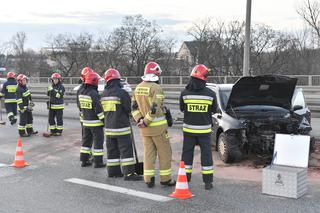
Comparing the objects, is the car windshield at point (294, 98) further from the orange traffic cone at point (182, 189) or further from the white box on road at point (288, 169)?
the orange traffic cone at point (182, 189)

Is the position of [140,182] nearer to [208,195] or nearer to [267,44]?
[208,195]

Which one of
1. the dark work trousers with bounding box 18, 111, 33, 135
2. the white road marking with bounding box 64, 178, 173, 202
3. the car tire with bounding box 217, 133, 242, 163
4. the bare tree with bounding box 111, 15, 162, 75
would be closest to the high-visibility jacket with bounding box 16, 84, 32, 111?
the dark work trousers with bounding box 18, 111, 33, 135

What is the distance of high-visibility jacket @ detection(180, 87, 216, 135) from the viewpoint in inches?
259

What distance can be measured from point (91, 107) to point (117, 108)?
1.08 meters

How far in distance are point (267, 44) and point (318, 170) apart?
98.1ft

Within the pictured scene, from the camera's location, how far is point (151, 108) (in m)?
6.48

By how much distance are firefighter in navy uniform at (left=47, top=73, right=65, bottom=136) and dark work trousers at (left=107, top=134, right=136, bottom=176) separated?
213 inches

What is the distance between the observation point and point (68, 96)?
19156 millimetres

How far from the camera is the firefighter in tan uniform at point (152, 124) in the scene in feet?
21.5

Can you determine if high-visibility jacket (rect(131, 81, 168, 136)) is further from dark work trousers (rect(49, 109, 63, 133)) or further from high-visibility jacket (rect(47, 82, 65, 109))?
dark work trousers (rect(49, 109, 63, 133))

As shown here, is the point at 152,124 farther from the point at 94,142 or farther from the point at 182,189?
the point at 94,142

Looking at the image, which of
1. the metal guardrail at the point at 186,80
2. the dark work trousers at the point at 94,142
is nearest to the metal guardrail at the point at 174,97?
the metal guardrail at the point at 186,80

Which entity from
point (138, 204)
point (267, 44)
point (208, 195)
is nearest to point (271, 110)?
point (208, 195)

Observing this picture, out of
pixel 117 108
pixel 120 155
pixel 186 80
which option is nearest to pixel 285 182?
pixel 120 155
